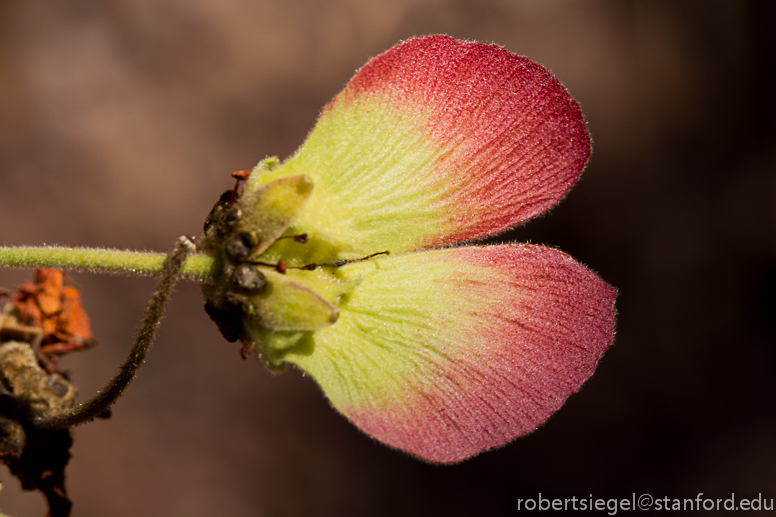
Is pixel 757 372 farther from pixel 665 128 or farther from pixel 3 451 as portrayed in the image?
pixel 3 451

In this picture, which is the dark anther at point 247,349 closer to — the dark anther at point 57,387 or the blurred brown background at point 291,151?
the dark anther at point 57,387

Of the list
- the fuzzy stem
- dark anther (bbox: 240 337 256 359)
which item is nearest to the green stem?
the fuzzy stem

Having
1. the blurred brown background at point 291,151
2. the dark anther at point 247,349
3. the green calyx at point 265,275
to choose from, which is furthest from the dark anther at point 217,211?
the blurred brown background at point 291,151

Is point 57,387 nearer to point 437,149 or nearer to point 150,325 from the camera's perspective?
point 150,325

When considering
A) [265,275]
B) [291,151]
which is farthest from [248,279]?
[291,151]

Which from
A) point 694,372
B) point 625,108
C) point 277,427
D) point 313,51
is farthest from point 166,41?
point 694,372

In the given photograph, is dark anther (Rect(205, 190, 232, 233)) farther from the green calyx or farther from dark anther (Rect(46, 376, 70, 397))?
dark anther (Rect(46, 376, 70, 397))

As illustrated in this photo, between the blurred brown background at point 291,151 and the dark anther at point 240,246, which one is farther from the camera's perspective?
the blurred brown background at point 291,151
